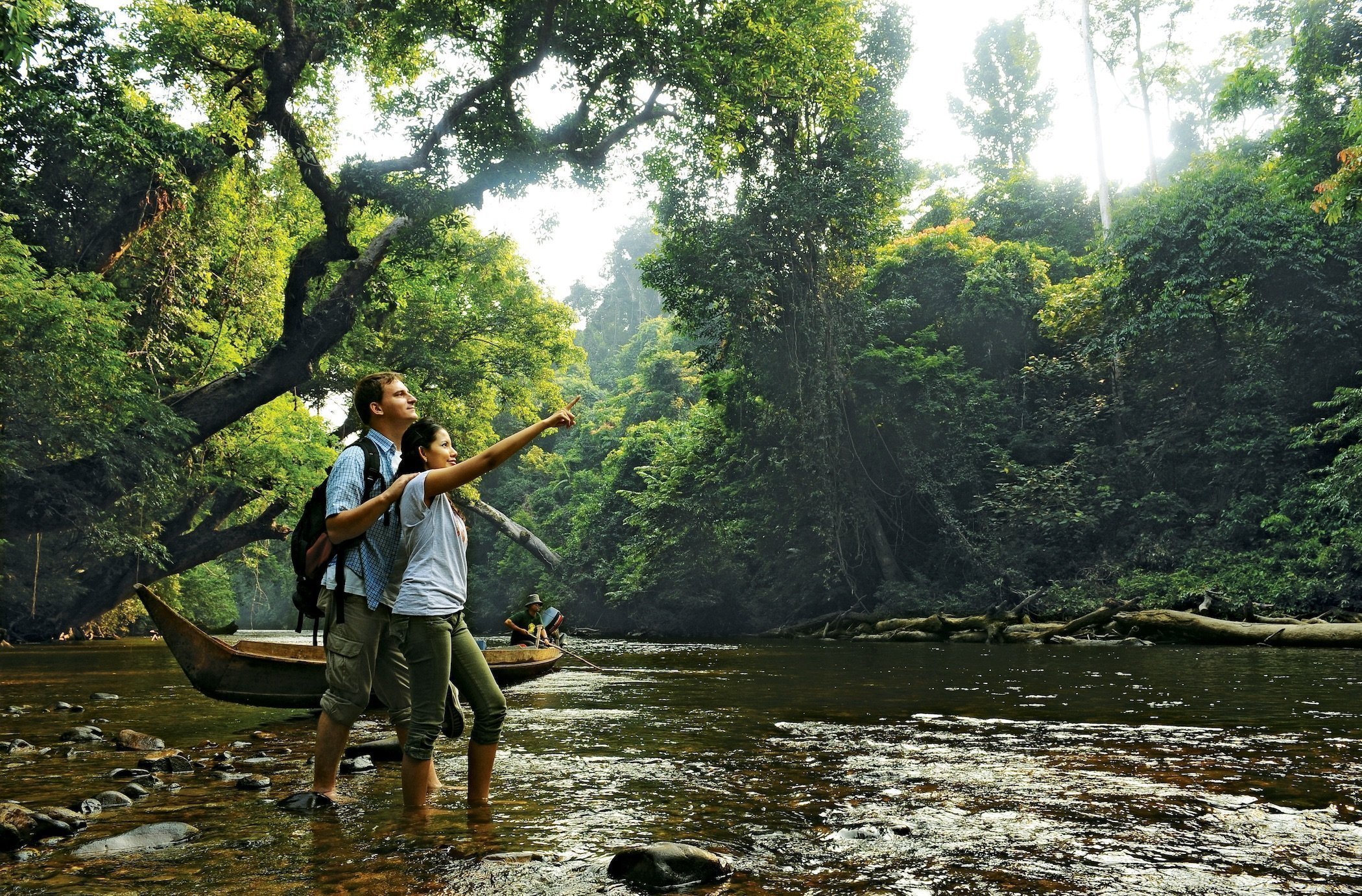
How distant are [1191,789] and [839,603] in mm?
21237

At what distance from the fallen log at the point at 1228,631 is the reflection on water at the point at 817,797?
5.75 meters

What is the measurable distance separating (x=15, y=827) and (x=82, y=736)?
316 centimetres

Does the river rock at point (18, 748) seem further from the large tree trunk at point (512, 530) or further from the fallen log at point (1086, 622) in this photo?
the large tree trunk at point (512, 530)

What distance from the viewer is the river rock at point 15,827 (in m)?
2.99

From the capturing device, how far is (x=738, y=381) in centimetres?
2581

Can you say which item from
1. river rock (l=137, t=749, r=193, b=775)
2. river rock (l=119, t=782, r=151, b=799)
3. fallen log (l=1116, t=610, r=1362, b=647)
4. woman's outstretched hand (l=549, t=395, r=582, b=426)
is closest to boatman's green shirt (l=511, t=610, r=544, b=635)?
river rock (l=137, t=749, r=193, b=775)

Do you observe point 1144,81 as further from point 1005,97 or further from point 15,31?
point 15,31

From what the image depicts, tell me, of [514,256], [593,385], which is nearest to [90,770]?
[514,256]

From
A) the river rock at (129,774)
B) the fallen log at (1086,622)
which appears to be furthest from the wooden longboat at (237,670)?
the fallen log at (1086,622)

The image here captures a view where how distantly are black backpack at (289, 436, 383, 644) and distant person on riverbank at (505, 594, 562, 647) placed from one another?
22.9ft

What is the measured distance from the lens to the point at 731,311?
24.2 meters

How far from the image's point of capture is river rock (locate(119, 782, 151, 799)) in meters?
3.92

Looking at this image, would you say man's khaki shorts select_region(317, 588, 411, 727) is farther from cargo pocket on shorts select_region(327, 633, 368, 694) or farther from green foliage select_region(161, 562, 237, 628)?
green foliage select_region(161, 562, 237, 628)

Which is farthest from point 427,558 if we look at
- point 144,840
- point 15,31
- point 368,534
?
point 15,31
